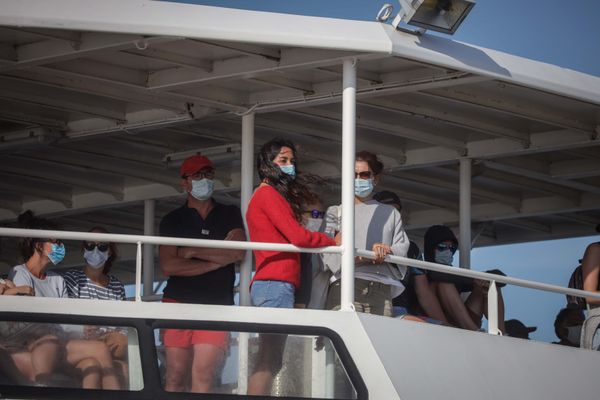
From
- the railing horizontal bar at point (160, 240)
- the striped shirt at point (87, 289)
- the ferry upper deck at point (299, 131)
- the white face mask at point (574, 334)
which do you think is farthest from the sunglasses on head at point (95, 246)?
the white face mask at point (574, 334)

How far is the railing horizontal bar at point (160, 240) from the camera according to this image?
9.10 metres

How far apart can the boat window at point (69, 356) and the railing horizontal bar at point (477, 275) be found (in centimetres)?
187

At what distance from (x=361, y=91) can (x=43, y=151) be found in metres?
3.99

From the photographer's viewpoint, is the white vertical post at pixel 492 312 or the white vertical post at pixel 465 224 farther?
the white vertical post at pixel 465 224

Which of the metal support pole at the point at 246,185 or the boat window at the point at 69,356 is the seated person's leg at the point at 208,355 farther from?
the metal support pole at the point at 246,185

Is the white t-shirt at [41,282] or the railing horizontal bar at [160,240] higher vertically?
the railing horizontal bar at [160,240]

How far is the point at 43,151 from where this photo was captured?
13.3 m

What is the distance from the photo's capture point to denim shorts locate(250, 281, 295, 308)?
945 cm

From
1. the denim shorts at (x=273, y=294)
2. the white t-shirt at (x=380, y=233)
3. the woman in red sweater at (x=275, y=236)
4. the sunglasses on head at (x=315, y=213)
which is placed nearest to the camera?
the woman in red sweater at (x=275, y=236)

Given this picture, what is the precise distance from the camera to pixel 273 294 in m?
9.48

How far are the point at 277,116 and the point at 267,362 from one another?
365cm

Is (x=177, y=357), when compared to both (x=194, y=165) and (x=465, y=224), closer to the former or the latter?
(x=194, y=165)

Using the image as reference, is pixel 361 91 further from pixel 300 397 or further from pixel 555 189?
pixel 555 189

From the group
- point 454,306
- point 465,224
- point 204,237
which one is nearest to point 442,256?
point 454,306
